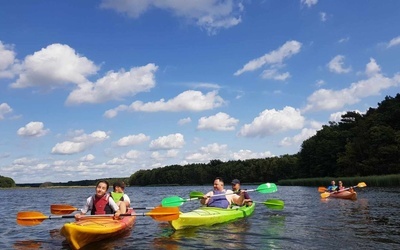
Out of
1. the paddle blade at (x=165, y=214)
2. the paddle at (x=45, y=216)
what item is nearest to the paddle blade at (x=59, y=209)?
the paddle at (x=45, y=216)

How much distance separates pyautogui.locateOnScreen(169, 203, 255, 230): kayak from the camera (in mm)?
11297

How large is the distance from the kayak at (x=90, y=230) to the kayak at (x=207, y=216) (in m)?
1.76

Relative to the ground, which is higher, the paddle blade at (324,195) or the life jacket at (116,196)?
the life jacket at (116,196)

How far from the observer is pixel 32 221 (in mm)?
10258

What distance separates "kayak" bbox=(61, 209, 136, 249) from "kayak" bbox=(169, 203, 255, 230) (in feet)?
5.76

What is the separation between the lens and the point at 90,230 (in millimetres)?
8773

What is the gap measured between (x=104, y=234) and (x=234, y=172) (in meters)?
110

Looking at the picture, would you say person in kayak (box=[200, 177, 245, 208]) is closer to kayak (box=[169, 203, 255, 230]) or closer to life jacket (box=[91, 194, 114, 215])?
kayak (box=[169, 203, 255, 230])

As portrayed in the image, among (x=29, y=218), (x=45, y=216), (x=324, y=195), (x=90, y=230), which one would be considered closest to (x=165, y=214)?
(x=90, y=230)

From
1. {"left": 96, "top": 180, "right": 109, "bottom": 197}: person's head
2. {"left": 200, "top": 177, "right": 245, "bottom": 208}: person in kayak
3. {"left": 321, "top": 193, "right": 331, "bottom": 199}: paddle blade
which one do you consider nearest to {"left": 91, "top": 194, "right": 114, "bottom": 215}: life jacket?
{"left": 96, "top": 180, "right": 109, "bottom": 197}: person's head

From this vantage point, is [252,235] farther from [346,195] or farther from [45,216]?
[346,195]

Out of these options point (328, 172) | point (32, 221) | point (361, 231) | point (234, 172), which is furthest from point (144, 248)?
point (234, 172)

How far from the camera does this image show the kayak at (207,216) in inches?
445

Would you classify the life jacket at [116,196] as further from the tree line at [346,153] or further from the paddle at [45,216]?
the tree line at [346,153]
